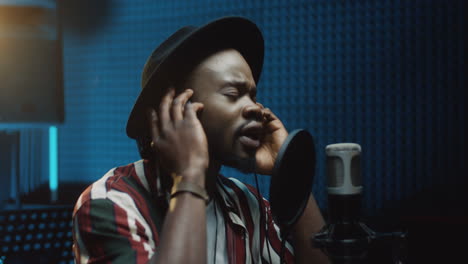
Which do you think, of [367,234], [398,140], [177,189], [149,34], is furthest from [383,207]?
[149,34]

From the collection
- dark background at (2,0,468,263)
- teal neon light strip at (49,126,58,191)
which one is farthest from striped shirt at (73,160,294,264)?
teal neon light strip at (49,126,58,191)

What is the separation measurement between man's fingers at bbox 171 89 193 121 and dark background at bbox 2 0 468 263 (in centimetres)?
63

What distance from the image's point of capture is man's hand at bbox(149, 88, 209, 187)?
2.62 ft

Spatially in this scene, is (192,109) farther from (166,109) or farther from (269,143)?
(269,143)

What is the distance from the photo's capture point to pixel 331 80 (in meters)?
1.43

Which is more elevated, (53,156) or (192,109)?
(192,109)

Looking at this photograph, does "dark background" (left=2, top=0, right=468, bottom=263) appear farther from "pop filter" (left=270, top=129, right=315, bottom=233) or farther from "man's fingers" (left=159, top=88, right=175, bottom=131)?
"man's fingers" (left=159, top=88, right=175, bottom=131)

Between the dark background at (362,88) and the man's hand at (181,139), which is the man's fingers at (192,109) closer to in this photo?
the man's hand at (181,139)

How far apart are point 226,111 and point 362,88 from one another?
2.19 feet

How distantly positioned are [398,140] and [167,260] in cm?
94

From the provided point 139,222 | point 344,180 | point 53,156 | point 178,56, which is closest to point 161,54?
point 178,56

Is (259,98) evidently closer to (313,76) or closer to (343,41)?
(313,76)

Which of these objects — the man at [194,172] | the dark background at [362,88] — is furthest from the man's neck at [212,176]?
the dark background at [362,88]

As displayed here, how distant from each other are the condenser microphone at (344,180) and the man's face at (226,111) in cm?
24
